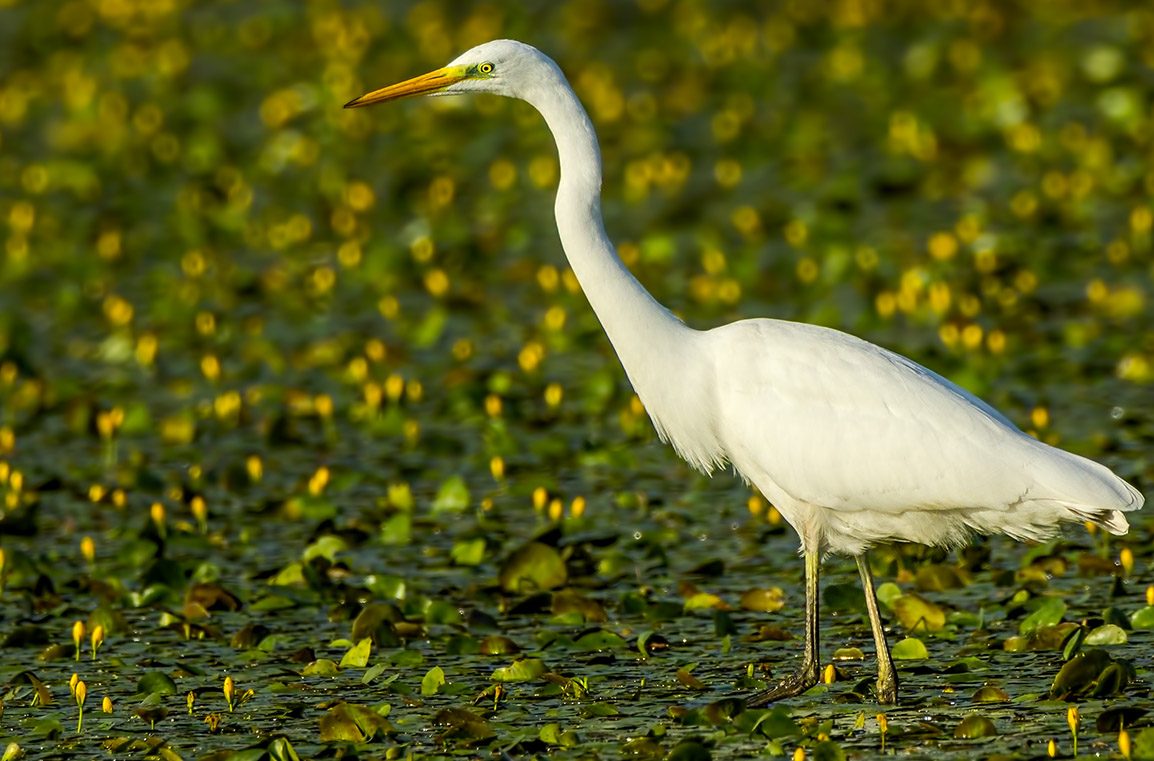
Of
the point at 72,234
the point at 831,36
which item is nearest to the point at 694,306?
the point at 72,234

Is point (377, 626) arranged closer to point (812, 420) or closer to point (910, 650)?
point (812, 420)

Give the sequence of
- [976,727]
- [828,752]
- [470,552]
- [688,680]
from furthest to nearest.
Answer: [470,552]
[688,680]
[976,727]
[828,752]

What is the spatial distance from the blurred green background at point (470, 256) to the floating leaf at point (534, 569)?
0.94 feet

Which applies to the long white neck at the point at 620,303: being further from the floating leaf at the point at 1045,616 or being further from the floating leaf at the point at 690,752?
the floating leaf at the point at 690,752

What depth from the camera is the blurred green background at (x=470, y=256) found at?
884 cm

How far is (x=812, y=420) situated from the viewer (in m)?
6.61

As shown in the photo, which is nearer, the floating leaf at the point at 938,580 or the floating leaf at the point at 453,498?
the floating leaf at the point at 938,580

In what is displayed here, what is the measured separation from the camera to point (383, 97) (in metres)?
6.89

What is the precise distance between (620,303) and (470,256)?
5.84 m

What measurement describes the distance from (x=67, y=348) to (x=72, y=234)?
217 cm

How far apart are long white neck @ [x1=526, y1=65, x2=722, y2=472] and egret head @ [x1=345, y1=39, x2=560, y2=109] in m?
0.07

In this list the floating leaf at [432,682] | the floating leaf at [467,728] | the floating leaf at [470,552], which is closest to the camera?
the floating leaf at [467,728]

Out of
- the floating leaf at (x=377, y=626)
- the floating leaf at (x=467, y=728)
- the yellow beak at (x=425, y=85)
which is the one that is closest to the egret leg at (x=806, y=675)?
the floating leaf at (x=467, y=728)

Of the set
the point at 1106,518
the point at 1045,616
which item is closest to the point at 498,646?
the point at 1045,616
